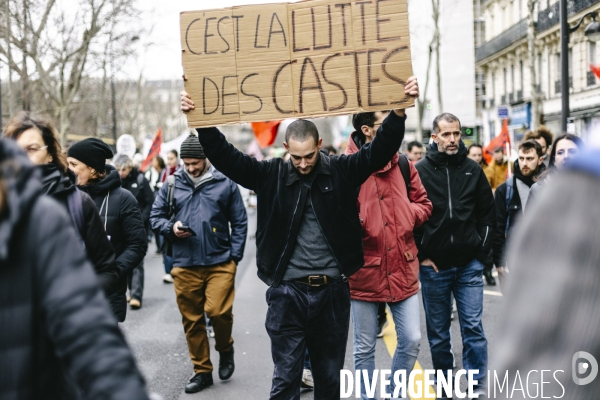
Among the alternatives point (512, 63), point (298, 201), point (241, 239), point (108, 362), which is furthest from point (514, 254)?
point (512, 63)

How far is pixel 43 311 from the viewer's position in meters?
1.72

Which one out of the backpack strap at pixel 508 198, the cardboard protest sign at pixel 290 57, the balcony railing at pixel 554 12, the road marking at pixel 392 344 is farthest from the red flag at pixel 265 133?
the balcony railing at pixel 554 12

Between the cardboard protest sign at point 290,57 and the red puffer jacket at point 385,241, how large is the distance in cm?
68

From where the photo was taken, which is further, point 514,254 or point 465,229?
point 465,229

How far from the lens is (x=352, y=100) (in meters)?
4.41

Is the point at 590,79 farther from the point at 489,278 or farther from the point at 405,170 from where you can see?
the point at 405,170

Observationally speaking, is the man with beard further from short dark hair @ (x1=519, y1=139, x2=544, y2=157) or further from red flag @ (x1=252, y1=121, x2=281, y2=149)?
red flag @ (x1=252, y1=121, x2=281, y2=149)

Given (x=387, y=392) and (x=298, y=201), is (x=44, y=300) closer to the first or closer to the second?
(x=298, y=201)

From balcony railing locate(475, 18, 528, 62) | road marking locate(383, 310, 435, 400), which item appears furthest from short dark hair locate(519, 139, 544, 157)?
balcony railing locate(475, 18, 528, 62)

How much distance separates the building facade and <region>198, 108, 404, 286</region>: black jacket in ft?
61.6

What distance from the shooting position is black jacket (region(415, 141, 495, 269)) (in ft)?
17.5

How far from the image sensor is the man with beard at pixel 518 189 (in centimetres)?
610

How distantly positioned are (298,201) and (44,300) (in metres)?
2.63

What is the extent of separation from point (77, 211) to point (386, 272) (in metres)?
2.13
